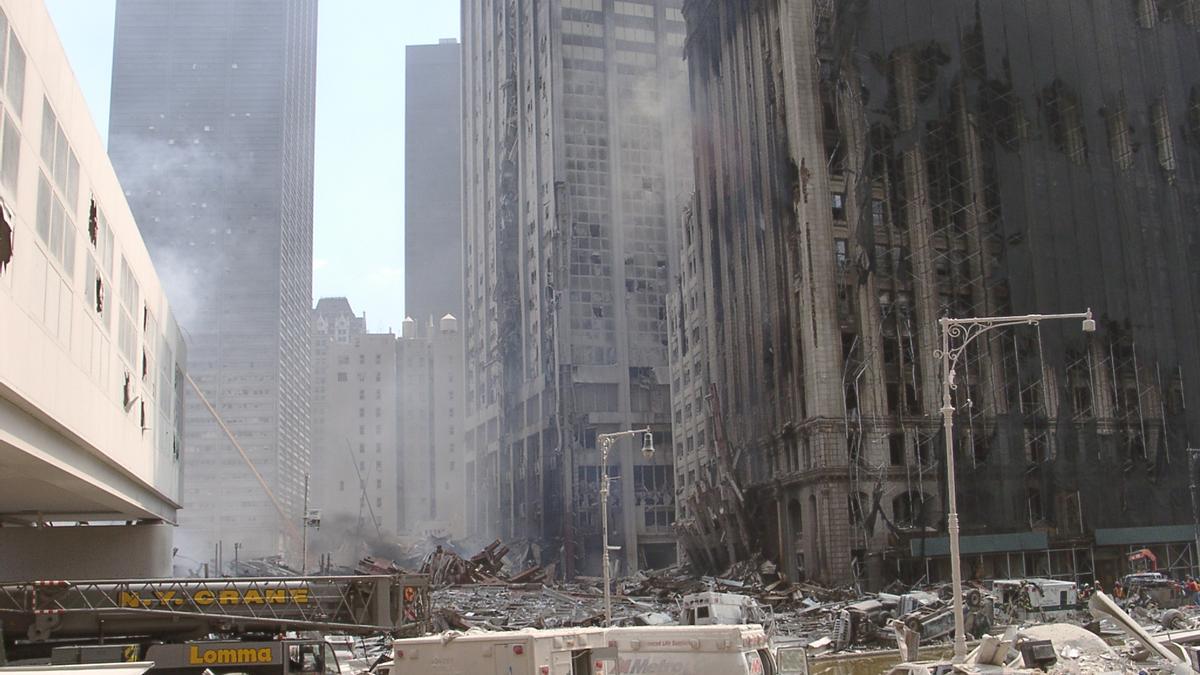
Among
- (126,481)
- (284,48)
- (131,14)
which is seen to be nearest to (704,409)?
(126,481)

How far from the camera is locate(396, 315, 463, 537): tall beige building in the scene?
16612cm

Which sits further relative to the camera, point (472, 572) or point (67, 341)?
point (472, 572)

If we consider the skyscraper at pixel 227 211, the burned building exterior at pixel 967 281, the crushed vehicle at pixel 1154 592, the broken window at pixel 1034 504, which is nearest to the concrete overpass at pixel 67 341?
the burned building exterior at pixel 967 281

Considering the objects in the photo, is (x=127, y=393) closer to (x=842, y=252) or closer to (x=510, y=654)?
(x=510, y=654)

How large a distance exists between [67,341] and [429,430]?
14754 centimetres

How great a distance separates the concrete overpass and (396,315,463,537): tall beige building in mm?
120630

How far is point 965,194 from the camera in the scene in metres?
62.1

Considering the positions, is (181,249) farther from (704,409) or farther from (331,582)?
(331,582)

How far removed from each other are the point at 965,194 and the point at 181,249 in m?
111

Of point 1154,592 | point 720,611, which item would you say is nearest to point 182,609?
point 720,611

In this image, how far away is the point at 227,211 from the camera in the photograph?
481 feet

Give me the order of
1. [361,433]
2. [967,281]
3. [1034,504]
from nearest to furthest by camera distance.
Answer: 1. [1034,504]
2. [967,281]
3. [361,433]

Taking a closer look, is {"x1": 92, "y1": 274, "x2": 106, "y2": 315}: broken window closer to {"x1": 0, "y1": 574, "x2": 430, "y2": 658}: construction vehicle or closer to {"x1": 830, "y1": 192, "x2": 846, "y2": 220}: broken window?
{"x1": 0, "y1": 574, "x2": 430, "y2": 658}: construction vehicle

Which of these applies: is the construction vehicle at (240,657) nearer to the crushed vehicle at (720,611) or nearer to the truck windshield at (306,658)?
the truck windshield at (306,658)
